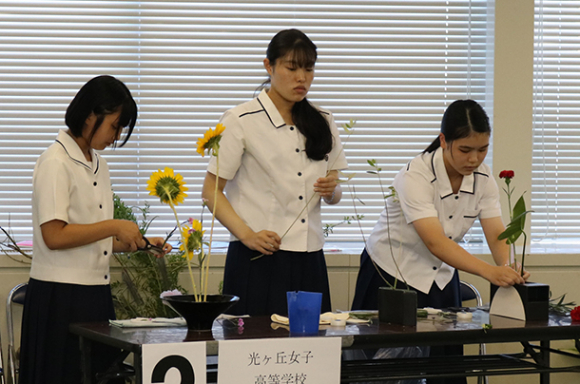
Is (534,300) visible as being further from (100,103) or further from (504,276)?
(100,103)

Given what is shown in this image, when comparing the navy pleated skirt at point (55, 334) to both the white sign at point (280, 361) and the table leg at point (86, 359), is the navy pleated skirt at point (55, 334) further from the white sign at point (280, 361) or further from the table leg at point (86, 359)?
the white sign at point (280, 361)

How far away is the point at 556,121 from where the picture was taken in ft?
12.2

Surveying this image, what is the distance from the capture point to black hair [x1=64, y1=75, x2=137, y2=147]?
217cm

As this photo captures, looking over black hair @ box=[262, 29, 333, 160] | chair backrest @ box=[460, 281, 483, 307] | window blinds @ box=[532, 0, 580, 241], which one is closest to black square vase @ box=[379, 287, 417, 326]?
black hair @ box=[262, 29, 333, 160]

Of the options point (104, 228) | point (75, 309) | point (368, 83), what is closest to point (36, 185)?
point (104, 228)

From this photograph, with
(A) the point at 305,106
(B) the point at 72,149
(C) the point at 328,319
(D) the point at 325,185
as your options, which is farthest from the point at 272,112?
(C) the point at 328,319

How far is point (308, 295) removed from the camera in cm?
182

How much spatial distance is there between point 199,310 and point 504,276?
1.00 metres

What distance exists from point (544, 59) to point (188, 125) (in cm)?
194

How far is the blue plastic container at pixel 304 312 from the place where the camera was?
1.83m

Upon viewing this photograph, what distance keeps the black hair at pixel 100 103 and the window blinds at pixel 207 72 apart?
4.20 ft

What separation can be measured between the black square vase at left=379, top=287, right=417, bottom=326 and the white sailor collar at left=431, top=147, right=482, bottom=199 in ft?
2.03

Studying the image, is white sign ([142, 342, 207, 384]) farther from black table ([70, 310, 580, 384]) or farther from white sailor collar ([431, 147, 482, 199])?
white sailor collar ([431, 147, 482, 199])

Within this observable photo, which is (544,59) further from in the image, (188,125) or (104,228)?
(104,228)
